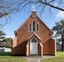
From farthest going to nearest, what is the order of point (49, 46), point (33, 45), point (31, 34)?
point (49, 46) < point (31, 34) < point (33, 45)

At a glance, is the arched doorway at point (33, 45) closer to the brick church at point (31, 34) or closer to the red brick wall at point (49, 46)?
the brick church at point (31, 34)

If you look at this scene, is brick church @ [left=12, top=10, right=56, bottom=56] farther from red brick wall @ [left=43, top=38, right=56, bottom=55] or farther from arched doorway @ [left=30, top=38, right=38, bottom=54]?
arched doorway @ [left=30, top=38, right=38, bottom=54]

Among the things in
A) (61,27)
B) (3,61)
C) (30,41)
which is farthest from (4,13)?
(61,27)

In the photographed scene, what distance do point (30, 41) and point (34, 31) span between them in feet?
8.59

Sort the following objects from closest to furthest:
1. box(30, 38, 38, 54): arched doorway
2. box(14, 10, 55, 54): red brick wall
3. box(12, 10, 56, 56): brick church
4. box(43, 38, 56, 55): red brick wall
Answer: box(30, 38, 38, 54): arched doorway < box(43, 38, 56, 55): red brick wall < box(12, 10, 56, 56): brick church < box(14, 10, 55, 54): red brick wall

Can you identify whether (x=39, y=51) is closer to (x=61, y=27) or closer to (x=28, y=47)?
(x=28, y=47)

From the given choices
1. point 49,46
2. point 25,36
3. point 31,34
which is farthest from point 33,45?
point 49,46

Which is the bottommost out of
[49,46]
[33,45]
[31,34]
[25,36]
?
[49,46]

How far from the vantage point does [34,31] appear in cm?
3631

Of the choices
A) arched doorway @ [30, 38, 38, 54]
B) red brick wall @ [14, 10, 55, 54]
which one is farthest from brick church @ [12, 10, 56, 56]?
arched doorway @ [30, 38, 38, 54]

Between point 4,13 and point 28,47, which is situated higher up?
point 4,13

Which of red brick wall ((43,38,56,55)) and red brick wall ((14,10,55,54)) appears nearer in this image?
red brick wall ((43,38,56,55))

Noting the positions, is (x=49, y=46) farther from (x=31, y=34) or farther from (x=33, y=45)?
(x=31, y=34)

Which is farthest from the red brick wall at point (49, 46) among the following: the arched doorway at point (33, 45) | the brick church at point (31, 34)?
the arched doorway at point (33, 45)
